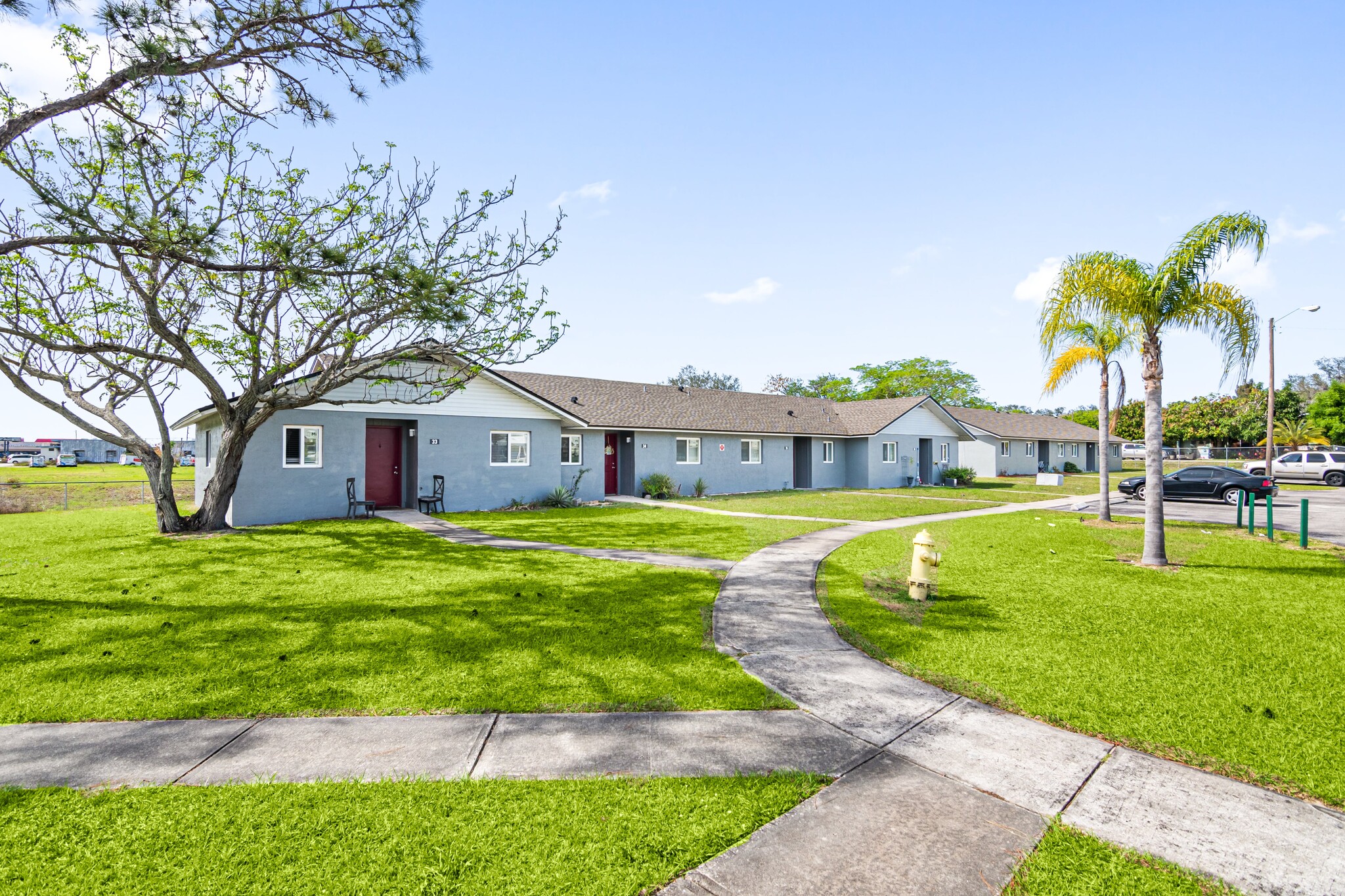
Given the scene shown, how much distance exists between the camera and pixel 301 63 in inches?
355

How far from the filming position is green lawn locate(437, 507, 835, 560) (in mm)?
13242

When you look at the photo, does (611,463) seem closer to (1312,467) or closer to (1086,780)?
(1086,780)

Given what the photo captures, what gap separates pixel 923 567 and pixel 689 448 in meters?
19.6

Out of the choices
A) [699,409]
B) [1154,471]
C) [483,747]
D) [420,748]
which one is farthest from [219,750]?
[699,409]

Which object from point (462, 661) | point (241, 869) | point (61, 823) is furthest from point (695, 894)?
point (462, 661)

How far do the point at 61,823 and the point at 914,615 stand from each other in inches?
303

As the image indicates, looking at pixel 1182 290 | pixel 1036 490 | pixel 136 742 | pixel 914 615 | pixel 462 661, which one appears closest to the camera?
pixel 136 742

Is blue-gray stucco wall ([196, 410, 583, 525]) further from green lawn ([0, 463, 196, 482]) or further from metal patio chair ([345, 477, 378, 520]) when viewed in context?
green lawn ([0, 463, 196, 482])

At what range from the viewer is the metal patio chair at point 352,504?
1759 centimetres

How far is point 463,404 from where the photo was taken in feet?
65.4

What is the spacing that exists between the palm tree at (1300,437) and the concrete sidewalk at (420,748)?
249 feet

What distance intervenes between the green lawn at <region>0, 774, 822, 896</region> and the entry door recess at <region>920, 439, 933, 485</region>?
3343cm

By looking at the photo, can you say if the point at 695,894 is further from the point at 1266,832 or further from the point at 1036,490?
the point at 1036,490

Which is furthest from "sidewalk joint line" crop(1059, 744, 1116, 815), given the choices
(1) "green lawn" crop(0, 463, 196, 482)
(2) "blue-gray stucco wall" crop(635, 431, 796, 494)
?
(1) "green lawn" crop(0, 463, 196, 482)
